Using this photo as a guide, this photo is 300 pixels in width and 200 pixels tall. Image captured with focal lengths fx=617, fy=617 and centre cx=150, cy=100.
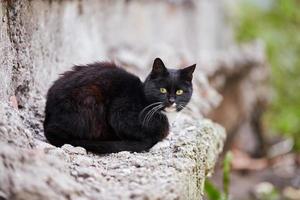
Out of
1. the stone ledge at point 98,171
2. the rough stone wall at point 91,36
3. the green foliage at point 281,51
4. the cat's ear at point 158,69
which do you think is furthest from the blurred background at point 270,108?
the stone ledge at point 98,171

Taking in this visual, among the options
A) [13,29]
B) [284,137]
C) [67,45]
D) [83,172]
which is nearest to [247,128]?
[284,137]

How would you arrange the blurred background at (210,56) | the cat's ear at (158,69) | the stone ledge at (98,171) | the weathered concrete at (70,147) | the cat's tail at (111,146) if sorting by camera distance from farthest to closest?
the blurred background at (210,56) → the cat's ear at (158,69) → the cat's tail at (111,146) → the weathered concrete at (70,147) → the stone ledge at (98,171)

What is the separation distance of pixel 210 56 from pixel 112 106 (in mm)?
3842

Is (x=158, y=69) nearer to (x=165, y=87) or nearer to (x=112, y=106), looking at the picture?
(x=165, y=87)

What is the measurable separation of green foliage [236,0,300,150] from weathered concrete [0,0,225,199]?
2729 mm

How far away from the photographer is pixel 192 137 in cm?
370

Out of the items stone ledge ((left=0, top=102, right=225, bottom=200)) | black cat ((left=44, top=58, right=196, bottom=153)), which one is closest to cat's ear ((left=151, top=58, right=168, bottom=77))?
black cat ((left=44, top=58, right=196, bottom=153))

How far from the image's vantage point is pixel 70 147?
3293 mm

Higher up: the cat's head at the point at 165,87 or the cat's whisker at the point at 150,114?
the cat's head at the point at 165,87

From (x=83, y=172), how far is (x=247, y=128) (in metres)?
6.64

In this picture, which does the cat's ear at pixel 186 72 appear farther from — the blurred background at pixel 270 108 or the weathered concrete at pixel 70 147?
the blurred background at pixel 270 108

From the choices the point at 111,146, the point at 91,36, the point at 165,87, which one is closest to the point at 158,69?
the point at 165,87

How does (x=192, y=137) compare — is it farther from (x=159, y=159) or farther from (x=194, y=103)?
(x=194, y=103)

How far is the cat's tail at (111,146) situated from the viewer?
3.44m
